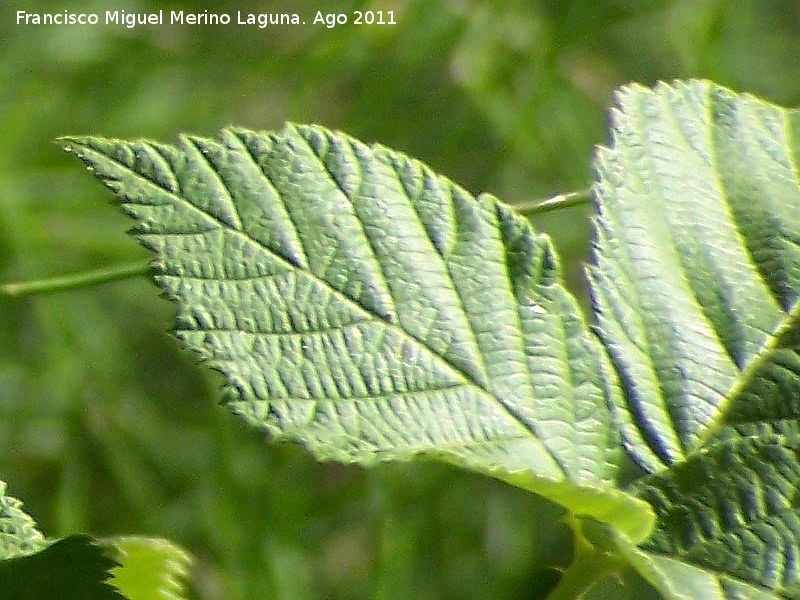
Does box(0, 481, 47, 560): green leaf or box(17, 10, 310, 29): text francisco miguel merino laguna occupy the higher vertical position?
box(17, 10, 310, 29): text francisco miguel merino laguna

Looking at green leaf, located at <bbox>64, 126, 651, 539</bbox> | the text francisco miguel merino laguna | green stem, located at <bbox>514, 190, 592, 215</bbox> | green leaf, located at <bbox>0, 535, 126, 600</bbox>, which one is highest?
the text francisco miguel merino laguna

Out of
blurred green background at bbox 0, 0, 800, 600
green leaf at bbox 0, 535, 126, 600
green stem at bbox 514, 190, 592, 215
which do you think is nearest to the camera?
green leaf at bbox 0, 535, 126, 600

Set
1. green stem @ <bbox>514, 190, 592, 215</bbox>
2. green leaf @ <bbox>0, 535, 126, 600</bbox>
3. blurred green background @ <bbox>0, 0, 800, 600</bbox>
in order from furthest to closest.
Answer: blurred green background @ <bbox>0, 0, 800, 600</bbox> → green stem @ <bbox>514, 190, 592, 215</bbox> → green leaf @ <bbox>0, 535, 126, 600</bbox>

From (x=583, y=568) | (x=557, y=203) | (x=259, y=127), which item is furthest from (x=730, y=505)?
(x=259, y=127)

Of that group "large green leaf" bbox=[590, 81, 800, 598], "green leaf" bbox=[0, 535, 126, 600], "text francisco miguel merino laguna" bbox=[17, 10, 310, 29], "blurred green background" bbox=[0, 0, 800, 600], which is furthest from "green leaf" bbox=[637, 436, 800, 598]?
"text francisco miguel merino laguna" bbox=[17, 10, 310, 29]

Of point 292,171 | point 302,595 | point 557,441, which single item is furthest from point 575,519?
point 302,595

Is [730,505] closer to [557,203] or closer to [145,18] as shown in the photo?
[557,203]

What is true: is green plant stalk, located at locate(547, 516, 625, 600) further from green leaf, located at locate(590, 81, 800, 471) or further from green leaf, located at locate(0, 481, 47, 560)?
green leaf, located at locate(0, 481, 47, 560)
